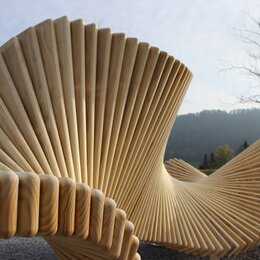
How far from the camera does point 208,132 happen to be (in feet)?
187

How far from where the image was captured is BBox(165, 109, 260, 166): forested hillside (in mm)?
48944

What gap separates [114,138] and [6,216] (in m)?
1.69

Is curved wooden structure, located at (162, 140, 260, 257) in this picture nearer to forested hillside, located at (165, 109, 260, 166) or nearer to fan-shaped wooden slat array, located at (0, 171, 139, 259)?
fan-shaped wooden slat array, located at (0, 171, 139, 259)

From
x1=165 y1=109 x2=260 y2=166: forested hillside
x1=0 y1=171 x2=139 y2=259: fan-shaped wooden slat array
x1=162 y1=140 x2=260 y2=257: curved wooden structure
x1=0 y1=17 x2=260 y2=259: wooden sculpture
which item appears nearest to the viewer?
Answer: x1=0 y1=171 x2=139 y2=259: fan-shaped wooden slat array

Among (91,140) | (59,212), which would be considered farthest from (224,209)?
(59,212)

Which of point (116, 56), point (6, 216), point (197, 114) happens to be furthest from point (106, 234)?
point (197, 114)

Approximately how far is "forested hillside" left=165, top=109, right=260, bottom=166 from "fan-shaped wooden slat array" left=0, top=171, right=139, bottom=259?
42130mm

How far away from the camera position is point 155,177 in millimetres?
4945

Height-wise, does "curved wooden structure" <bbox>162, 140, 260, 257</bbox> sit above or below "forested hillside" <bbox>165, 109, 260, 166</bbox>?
below

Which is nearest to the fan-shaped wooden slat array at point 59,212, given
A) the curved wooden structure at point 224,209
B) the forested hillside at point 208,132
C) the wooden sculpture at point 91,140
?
the wooden sculpture at point 91,140

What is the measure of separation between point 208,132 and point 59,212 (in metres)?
56.0

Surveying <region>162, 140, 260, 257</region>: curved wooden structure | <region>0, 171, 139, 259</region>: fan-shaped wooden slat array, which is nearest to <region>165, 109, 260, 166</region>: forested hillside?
<region>162, 140, 260, 257</region>: curved wooden structure

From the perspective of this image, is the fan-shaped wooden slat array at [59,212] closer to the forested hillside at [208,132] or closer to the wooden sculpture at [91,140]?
the wooden sculpture at [91,140]

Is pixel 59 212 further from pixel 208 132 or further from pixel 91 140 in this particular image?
pixel 208 132
